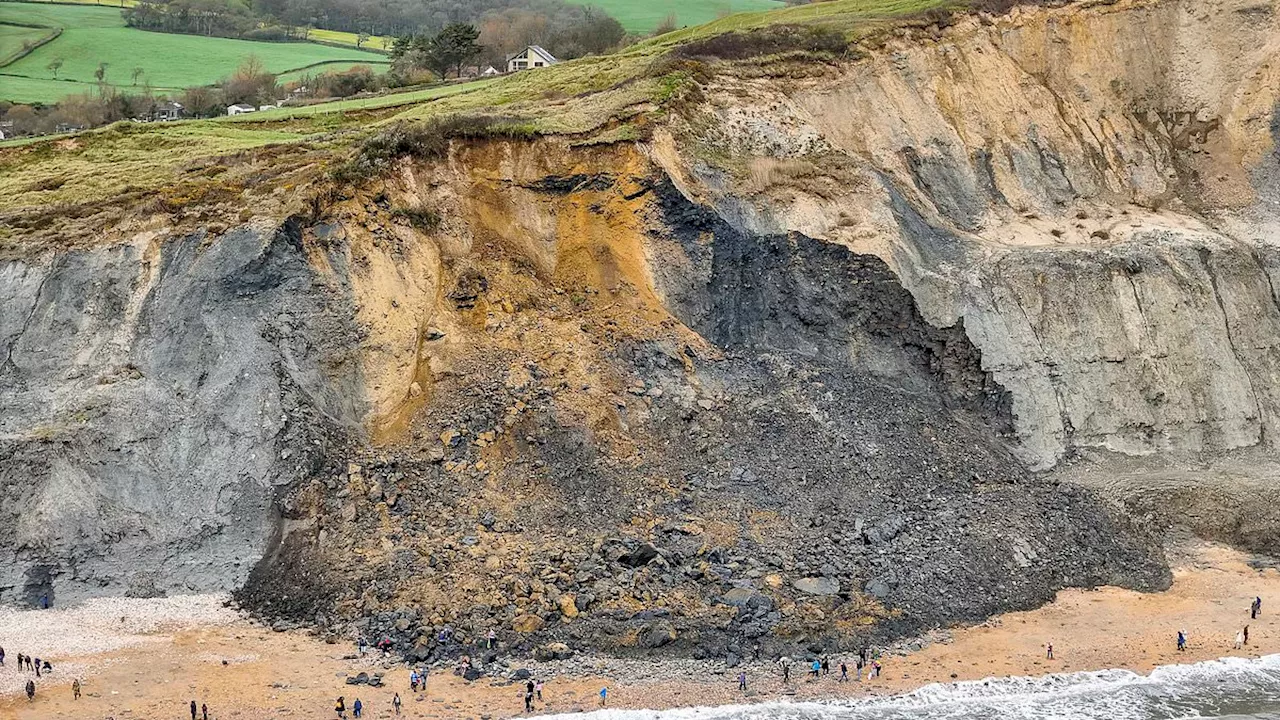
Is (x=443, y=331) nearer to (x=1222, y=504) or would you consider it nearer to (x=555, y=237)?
(x=555, y=237)

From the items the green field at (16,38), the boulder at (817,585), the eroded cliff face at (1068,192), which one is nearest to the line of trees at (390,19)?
the green field at (16,38)

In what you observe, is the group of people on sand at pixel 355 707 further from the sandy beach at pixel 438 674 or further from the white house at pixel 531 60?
the white house at pixel 531 60

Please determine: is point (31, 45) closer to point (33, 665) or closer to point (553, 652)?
point (33, 665)

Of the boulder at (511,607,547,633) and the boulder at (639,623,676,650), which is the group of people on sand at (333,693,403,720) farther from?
the boulder at (639,623,676,650)

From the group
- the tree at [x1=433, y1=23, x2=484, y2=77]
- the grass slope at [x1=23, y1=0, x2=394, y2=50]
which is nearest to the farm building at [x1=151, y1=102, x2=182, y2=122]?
the tree at [x1=433, y1=23, x2=484, y2=77]

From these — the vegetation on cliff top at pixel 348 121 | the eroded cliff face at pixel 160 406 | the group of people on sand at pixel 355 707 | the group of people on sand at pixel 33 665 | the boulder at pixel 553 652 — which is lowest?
the group of people on sand at pixel 355 707

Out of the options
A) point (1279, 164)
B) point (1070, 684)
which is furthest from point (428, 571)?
point (1279, 164)
